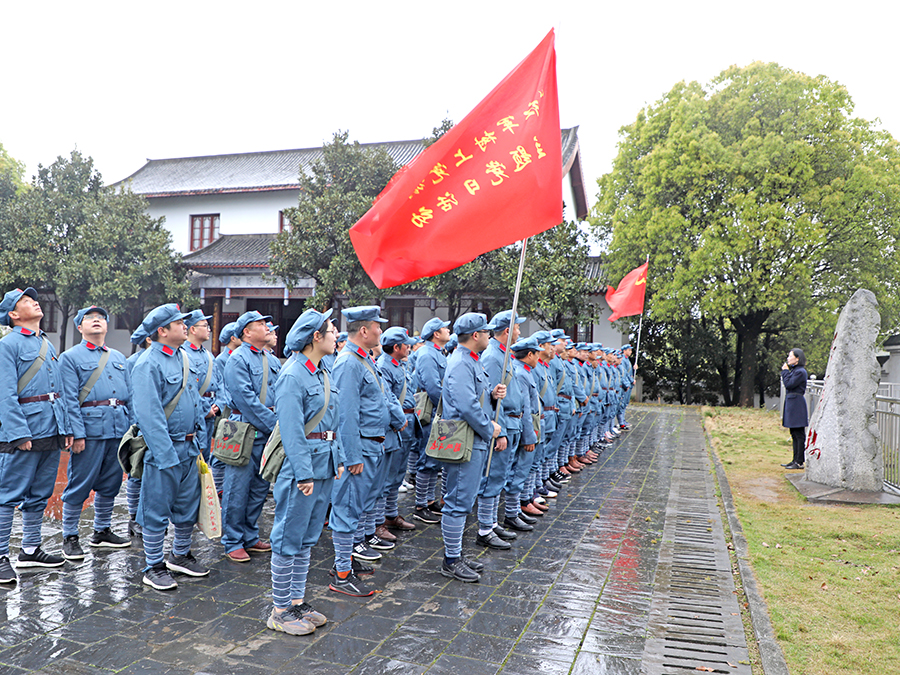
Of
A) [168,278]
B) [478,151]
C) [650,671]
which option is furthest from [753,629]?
[168,278]

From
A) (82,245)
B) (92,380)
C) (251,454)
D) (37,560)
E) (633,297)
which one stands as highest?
(82,245)

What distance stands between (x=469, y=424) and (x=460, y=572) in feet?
3.79

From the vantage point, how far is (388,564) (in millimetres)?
5551

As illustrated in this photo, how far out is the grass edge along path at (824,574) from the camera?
4.14 meters

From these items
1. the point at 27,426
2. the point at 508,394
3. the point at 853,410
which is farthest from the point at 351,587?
the point at 853,410

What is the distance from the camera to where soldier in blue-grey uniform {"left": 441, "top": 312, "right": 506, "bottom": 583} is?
5305mm

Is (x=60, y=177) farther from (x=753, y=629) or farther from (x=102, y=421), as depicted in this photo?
(x=753, y=629)

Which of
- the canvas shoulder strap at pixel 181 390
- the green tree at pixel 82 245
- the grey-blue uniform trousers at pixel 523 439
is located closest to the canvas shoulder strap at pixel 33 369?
the canvas shoulder strap at pixel 181 390

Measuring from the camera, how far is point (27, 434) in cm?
497

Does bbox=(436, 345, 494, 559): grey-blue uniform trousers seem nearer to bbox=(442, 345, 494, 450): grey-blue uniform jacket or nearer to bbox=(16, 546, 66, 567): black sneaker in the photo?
bbox=(442, 345, 494, 450): grey-blue uniform jacket

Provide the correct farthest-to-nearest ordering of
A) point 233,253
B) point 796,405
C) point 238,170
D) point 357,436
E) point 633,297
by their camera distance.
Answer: point 238,170, point 233,253, point 633,297, point 796,405, point 357,436

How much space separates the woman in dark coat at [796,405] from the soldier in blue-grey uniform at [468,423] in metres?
7.43

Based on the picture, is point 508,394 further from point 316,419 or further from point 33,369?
point 33,369

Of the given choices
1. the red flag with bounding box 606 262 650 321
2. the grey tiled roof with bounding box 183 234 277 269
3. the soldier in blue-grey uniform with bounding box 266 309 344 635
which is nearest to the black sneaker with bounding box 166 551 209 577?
the soldier in blue-grey uniform with bounding box 266 309 344 635
